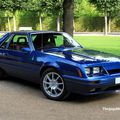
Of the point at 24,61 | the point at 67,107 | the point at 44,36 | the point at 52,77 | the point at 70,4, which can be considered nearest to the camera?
the point at 67,107

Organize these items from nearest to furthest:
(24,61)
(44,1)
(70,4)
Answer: (24,61), (70,4), (44,1)

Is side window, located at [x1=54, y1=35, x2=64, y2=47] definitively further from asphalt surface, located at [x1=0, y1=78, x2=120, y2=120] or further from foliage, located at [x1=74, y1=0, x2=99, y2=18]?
foliage, located at [x1=74, y1=0, x2=99, y2=18]

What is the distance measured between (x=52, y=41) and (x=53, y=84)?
1698 mm

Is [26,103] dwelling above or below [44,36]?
below

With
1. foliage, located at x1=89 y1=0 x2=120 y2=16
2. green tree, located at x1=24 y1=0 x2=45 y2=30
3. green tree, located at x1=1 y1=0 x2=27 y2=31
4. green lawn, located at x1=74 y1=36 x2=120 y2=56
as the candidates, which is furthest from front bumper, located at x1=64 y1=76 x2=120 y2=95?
green tree, located at x1=24 y1=0 x2=45 y2=30

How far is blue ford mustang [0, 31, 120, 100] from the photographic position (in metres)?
6.97

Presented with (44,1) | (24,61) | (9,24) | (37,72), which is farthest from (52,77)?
(9,24)

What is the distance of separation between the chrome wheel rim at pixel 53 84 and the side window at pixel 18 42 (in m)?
1.27

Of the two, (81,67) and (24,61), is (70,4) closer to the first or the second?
(24,61)

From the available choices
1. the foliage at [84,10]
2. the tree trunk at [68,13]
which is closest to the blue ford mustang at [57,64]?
the tree trunk at [68,13]

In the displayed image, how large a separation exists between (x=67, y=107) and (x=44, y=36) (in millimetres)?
2614

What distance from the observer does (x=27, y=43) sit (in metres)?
8.60

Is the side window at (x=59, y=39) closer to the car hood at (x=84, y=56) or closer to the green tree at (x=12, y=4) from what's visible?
the car hood at (x=84, y=56)

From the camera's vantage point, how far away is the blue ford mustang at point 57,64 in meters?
6.97
